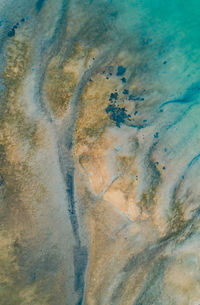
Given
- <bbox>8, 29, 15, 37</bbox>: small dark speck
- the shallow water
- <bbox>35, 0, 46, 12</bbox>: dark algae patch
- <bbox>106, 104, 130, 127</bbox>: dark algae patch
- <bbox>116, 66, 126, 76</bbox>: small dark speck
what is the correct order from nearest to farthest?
the shallow water → <bbox>106, 104, 130, 127</bbox>: dark algae patch → <bbox>8, 29, 15, 37</bbox>: small dark speck → <bbox>35, 0, 46, 12</bbox>: dark algae patch → <bbox>116, 66, 126, 76</bbox>: small dark speck

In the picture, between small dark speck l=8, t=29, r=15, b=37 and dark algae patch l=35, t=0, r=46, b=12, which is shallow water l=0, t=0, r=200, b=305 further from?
small dark speck l=8, t=29, r=15, b=37

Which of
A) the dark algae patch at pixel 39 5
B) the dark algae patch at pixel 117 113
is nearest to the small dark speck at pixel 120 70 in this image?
the dark algae patch at pixel 117 113

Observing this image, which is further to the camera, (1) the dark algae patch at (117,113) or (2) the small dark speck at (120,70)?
(2) the small dark speck at (120,70)

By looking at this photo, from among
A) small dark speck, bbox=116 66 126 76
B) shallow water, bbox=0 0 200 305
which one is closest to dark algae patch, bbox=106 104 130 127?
shallow water, bbox=0 0 200 305

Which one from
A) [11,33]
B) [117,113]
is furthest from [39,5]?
[117,113]

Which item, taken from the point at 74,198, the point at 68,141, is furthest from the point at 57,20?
the point at 74,198

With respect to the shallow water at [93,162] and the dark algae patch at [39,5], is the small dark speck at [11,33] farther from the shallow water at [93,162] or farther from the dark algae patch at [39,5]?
the dark algae patch at [39,5]

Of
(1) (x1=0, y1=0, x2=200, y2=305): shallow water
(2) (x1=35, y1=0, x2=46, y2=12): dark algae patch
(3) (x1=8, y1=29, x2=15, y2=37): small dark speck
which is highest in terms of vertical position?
(2) (x1=35, y1=0, x2=46, y2=12): dark algae patch

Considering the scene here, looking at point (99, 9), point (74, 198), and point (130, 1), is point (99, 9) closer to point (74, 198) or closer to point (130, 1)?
point (130, 1)
